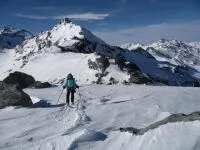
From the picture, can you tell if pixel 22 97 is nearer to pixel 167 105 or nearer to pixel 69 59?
pixel 167 105

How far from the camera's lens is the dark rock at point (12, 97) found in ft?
71.8

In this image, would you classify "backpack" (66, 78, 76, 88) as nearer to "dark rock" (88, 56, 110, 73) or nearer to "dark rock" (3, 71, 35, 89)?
"dark rock" (3, 71, 35, 89)

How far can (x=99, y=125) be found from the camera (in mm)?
15727

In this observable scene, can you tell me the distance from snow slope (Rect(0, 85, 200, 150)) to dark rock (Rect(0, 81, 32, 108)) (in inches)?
30.5

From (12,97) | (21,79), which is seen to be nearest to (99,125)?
(12,97)

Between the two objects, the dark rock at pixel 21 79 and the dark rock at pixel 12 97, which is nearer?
the dark rock at pixel 12 97

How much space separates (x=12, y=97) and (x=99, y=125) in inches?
326

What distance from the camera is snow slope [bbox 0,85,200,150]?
35.9 feet

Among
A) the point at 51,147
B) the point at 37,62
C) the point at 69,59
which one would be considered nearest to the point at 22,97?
the point at 51,147

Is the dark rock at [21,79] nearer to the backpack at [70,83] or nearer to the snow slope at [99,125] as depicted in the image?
the snow slope at [99,125]

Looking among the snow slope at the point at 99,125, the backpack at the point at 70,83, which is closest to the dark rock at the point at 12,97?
the snow slope at the point at 99,125

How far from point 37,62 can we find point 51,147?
511 feet

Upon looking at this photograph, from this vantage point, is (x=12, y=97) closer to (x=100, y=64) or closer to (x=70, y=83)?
(x=70, y=83)

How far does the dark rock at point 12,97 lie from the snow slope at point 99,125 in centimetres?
77
